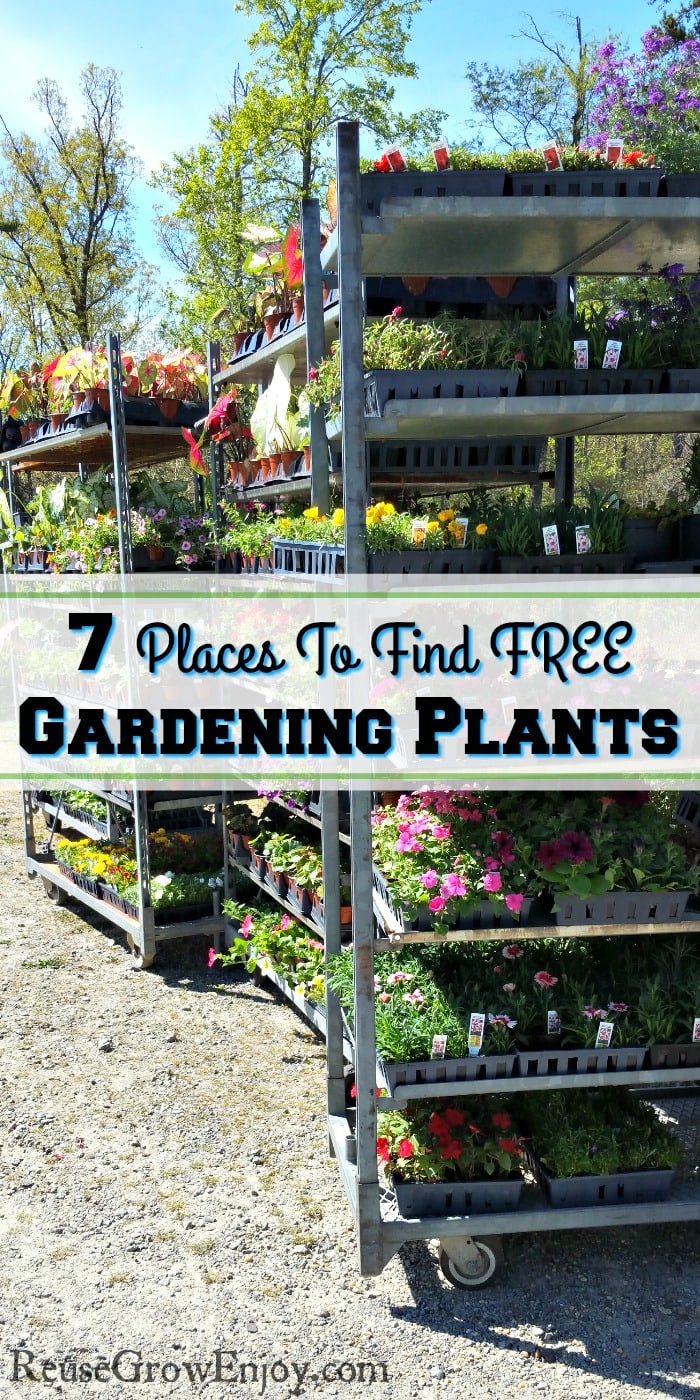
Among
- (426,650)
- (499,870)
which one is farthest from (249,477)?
(499,870)

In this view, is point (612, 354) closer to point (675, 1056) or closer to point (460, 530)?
point (460, 530)

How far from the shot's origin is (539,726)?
95.0 inches

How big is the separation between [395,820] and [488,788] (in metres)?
0.35

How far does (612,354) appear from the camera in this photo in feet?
7.46

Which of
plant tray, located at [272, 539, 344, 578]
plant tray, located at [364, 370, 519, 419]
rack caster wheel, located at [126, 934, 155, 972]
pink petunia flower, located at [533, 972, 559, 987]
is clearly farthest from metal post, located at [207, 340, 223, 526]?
pink petunia flower, located at [533, 972, 559, 987]

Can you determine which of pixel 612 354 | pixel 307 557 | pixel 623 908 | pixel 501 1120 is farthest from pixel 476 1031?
pixel 612 354

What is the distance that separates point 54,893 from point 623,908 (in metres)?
3.97

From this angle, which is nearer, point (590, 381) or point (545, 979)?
point (590, 381)

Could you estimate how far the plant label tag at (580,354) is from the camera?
2.26 metres

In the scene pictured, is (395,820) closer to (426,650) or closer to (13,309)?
(426,650)

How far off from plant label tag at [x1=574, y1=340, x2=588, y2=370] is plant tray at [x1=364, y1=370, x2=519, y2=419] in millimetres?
156

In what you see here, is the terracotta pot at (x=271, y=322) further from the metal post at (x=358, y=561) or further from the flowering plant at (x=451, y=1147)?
the flowering plant at (x=451, y=1147)

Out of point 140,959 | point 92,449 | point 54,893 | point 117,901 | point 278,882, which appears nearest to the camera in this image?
point 278,882

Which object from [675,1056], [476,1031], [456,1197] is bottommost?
[456,1197]
